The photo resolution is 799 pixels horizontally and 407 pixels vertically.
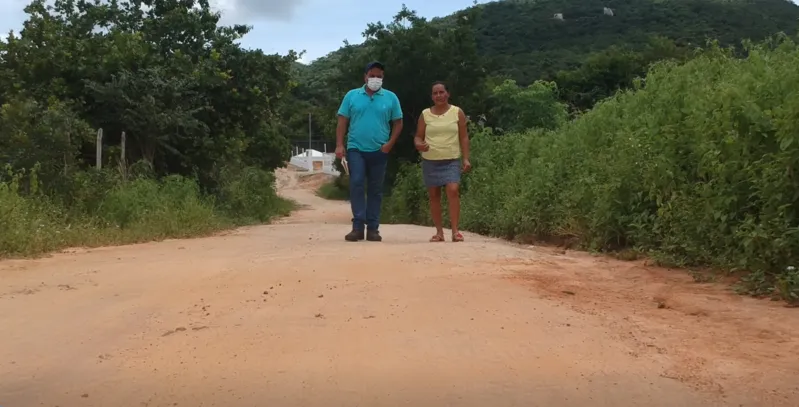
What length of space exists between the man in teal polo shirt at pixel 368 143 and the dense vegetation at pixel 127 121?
2.49m

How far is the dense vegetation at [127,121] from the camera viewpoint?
791 centimetres

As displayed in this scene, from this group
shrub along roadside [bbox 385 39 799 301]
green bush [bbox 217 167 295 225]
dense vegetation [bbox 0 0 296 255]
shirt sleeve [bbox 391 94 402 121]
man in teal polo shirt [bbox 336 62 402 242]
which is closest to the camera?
shrub along roadside [bbox 385 39 799 301]

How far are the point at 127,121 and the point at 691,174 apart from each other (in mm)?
9451

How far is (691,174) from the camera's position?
4.98m

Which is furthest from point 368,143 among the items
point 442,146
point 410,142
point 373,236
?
point 410,142

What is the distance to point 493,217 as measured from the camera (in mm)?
9141

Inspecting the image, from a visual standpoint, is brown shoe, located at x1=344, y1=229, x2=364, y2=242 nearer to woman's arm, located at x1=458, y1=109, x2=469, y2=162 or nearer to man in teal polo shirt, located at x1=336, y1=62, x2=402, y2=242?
man in teal polo shirt, located at x1=336, y1=62, x2=402, y2=242

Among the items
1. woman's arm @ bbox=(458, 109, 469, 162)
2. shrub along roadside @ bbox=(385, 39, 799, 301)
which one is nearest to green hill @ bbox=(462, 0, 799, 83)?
shrub along roadside @ bbox=(385, 39, 799, 301)

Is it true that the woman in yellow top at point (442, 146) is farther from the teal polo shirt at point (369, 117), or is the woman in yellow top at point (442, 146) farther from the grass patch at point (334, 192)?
the grass patch at point (334, 192)

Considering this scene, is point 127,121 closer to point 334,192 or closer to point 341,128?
point 341,128

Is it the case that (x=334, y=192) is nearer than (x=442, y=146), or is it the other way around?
(x=442, y=146)

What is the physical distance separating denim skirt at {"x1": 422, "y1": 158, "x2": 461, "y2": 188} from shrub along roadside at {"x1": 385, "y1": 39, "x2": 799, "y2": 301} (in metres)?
1.11

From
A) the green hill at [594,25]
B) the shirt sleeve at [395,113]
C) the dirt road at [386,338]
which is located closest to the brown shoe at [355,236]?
the shirt sleeve at [395,113]

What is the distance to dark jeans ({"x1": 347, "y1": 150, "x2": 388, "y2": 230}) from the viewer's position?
262 inches
